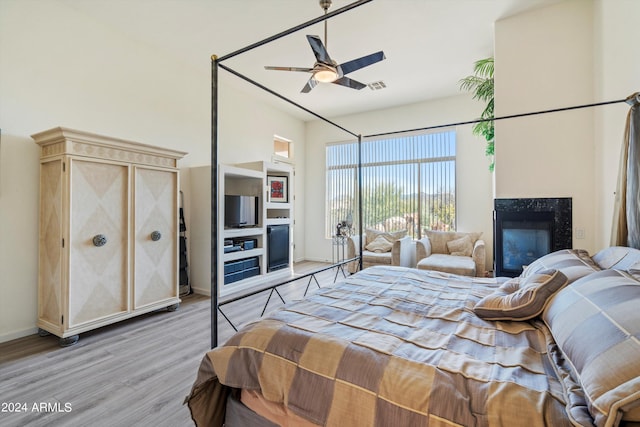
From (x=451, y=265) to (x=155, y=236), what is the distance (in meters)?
3.71

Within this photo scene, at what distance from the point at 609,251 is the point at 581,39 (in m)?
2.56

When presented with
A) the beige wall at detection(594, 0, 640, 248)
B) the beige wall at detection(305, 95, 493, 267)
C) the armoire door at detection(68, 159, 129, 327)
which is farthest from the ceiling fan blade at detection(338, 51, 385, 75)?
the beige wall at detection(305, 95, 493, 267)

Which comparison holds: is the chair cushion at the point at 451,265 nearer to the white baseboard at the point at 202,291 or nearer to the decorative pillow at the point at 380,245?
the decorative pillow at the point at 380,245

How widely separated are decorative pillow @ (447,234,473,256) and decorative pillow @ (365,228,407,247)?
866 millimetres

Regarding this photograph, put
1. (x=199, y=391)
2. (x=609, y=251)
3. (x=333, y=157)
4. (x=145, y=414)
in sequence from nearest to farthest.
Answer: (x=199, y=391)
(x=145, y=414)
(x=609, y=251)
(x=333, y=157)

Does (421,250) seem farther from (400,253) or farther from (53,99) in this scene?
(53,99)

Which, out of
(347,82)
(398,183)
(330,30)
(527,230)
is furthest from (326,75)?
(398,183)

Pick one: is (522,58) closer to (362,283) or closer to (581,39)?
(581,39)

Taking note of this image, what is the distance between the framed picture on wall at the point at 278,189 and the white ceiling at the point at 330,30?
5.35ft

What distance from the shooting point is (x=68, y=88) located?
120 inches

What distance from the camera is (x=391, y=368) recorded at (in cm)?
102

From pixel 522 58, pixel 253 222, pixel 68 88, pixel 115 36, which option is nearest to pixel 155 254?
pixel 253 222

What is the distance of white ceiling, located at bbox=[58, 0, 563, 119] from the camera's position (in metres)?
3.02

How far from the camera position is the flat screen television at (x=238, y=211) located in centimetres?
438
